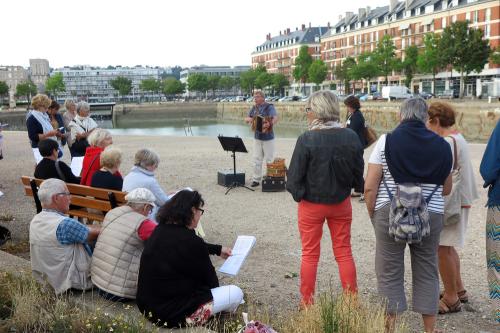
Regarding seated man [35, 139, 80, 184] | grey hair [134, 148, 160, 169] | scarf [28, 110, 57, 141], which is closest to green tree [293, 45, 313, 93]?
scarf [28, 110, 57, 141]

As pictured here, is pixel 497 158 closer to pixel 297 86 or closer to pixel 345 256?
pixel 345 256

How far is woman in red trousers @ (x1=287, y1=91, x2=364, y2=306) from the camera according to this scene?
3.97m

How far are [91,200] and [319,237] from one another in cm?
275

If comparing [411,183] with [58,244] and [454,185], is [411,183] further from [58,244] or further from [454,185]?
[58,244]

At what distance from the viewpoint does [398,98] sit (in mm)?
56312

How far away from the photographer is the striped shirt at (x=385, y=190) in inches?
140

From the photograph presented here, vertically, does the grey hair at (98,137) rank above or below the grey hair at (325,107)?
below

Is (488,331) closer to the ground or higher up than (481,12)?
closer to the ground

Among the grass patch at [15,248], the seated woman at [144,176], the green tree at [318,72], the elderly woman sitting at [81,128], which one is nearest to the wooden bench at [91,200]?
the seated woman at [144,176]

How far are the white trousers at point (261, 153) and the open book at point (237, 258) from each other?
593 cm

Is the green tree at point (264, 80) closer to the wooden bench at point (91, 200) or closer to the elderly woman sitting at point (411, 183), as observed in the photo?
the wooden bench at point (91, 200)

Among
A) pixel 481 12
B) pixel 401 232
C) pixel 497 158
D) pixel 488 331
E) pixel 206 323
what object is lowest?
pixel 488 331

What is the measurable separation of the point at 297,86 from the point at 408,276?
10666cm

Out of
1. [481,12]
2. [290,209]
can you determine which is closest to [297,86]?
[481,12]
